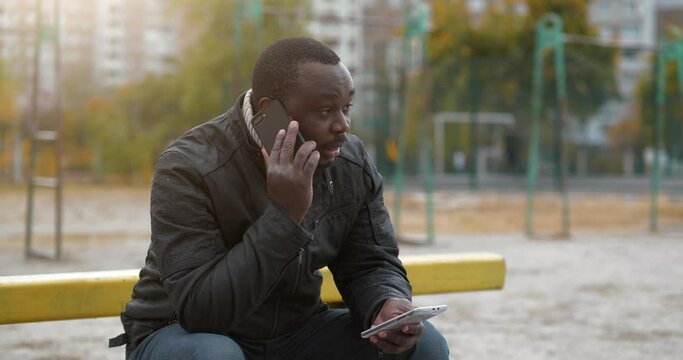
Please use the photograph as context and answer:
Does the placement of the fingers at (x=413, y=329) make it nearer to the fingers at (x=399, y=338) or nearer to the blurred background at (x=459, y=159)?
the fingers at (x=399, y=338)

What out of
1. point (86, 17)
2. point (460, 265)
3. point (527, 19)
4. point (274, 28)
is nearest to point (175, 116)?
point (274, 28)

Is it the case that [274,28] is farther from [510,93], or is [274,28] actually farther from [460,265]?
[460,265]

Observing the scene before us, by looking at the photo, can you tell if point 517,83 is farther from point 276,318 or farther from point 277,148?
point 277,148

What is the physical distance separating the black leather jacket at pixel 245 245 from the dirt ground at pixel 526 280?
2.06 metres

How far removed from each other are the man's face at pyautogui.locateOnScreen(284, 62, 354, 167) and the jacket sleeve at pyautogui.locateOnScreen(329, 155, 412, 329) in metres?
0.32

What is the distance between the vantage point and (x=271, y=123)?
2158 mm

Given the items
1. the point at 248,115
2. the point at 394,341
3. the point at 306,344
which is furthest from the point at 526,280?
the point at 248,115

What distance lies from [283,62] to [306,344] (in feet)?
2.37

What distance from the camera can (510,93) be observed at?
20.8 m

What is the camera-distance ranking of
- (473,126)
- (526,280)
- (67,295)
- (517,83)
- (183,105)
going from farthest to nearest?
(183,105) → (473,126) → (517,83) → (526,280) → (67,295)

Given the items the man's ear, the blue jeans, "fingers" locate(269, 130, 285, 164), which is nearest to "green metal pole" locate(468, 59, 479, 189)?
the blue jeans


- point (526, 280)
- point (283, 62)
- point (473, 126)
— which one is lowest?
point (526, 280)

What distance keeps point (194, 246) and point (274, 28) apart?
64.8ft

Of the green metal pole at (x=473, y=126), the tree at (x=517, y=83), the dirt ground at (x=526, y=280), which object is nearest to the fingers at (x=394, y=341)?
the dirt ground at (x=526, y=280)
